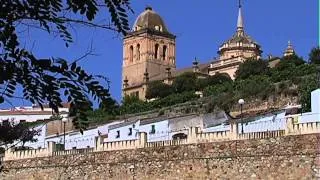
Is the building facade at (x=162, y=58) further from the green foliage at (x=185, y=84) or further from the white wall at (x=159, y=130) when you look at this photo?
the white wall at (x=159, y=130)

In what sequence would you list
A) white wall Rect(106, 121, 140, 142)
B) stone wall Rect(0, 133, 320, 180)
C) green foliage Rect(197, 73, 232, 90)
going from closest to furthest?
stone wall Rect(0, 133, 320, 180) → white wall Rect(106, 121, 140, 142) → green foliage Rect(197, 73, 232, 90)

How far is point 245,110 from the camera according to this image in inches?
1813

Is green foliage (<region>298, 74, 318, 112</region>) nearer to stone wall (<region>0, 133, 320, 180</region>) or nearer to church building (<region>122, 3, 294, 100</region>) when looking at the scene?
stone wall (<region>0, 133, 320, 180</region>)

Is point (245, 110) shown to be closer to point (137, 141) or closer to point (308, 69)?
point (308, 69)

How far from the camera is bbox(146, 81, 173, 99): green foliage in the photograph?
219 ft

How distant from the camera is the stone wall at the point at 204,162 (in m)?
22.5

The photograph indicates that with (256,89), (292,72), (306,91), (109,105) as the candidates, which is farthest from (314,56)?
(109,105)

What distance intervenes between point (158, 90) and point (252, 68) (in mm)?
10443

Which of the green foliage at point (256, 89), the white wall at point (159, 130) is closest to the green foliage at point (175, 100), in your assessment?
the green foliage at point (256, 89)

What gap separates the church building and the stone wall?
142 feet

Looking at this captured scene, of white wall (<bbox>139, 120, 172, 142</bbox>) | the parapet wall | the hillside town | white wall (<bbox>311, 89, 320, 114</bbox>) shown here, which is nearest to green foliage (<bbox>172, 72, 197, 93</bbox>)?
the hillside town

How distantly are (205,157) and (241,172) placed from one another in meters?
1.44

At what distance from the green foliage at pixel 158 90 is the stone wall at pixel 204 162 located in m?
37.0

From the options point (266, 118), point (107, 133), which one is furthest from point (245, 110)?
point (266, 118)
